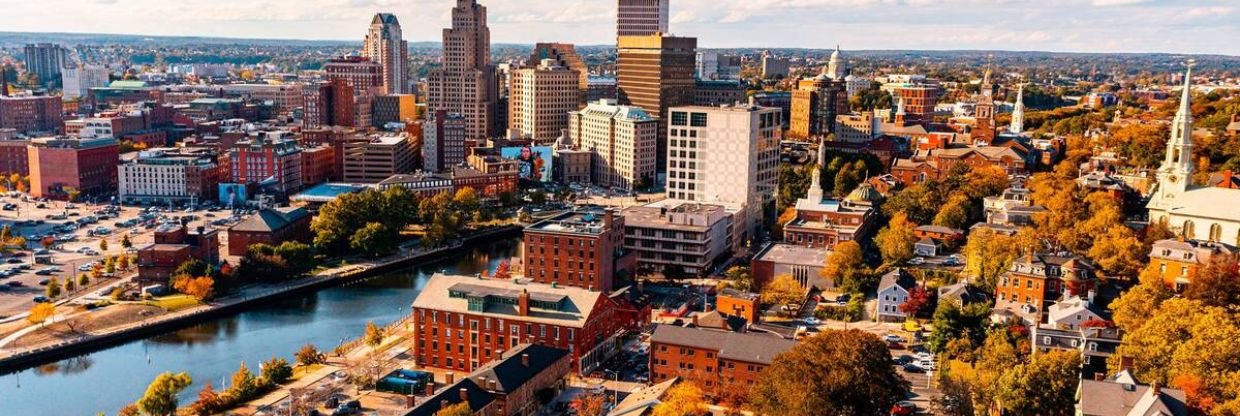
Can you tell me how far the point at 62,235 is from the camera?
7125 cm

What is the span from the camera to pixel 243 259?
194ft

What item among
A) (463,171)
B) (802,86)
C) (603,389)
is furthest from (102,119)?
(603,389)

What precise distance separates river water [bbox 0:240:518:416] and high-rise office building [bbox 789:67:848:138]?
60.1 meters

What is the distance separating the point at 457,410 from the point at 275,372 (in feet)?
41.2

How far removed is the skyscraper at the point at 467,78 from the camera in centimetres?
11706

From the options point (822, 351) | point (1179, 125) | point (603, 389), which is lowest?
point (603, 389)

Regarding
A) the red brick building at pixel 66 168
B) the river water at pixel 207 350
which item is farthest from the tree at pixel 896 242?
the red brick building at pixel 66 168

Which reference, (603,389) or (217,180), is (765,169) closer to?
(603,389)

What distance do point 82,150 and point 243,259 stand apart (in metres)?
37.8

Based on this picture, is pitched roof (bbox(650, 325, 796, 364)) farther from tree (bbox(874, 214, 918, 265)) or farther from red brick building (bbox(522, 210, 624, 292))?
tree (bbox(874, 214, 918, 265))

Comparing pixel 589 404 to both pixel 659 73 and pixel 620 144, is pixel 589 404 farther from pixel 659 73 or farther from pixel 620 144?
pixel 659 73

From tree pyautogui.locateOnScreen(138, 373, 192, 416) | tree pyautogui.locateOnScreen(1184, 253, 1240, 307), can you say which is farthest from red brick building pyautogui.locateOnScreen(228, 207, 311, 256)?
tree pyautogui.locateOnScreen(1184, 253, 1240, 307)

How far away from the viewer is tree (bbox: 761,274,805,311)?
171 ft

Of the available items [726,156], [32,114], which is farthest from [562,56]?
[726,156]
